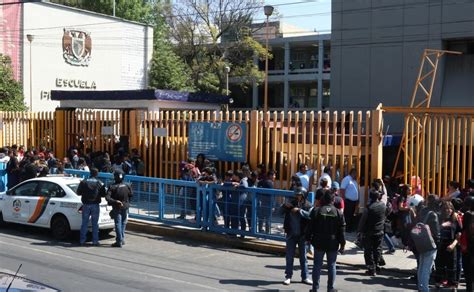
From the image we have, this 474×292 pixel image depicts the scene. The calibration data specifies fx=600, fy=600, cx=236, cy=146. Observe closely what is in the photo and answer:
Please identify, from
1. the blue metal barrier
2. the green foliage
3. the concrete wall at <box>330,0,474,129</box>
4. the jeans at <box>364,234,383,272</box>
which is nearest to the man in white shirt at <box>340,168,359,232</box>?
the blue metal barrier

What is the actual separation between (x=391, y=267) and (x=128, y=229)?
21.7 feet

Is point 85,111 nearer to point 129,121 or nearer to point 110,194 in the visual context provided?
point 129,121

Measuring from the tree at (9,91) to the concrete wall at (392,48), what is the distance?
15.7m

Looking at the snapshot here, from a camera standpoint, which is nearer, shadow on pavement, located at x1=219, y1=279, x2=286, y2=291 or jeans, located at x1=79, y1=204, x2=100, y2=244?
shadow on pavement, located at x1=219, y1=279, x2=286, y2=291

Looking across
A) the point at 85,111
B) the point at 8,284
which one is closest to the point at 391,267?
the point at 8,284

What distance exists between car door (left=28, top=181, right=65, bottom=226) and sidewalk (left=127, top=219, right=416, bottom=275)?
229cm

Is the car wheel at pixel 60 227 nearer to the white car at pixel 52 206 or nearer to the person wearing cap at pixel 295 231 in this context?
the white car at pixel 52 206

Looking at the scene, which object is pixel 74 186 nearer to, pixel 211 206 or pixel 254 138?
pixel 211 206

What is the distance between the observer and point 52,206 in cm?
1292

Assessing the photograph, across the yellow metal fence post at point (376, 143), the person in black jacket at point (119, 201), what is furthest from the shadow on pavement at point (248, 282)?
the yellow metal fence post at point (376, 143)

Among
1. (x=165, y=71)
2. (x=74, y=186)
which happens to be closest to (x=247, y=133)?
(x=74, y=186)

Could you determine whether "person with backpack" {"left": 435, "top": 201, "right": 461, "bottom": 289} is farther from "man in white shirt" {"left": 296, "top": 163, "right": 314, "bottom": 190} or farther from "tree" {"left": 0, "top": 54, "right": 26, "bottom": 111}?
"tree" {"left": 0, "top": 54, "right": 26, "bottom": 111}

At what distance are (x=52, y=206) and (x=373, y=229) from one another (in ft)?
22.4

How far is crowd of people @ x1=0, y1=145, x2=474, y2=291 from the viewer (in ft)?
28.9
